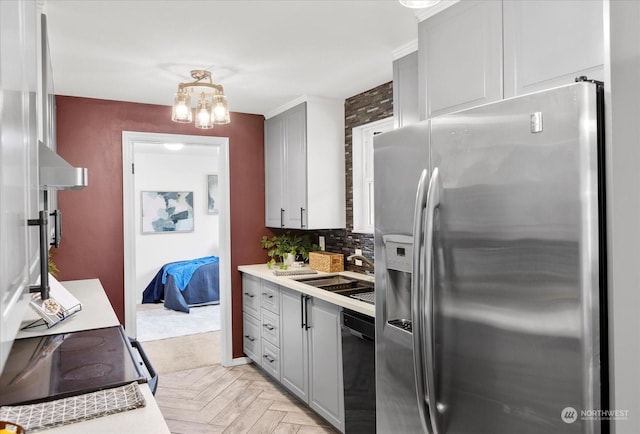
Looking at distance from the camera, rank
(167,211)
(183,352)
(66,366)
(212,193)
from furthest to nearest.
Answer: (212,193), (167,211), (183,352), (66,366)

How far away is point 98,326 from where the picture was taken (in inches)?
90.8

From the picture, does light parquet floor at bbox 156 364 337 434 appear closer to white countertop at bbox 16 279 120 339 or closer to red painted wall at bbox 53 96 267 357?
red painted wall at bbox 53 96 267 357

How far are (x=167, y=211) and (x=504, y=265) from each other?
6661mm

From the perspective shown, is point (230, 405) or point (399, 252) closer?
point (399, 252)

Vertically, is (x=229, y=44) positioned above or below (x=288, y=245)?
above

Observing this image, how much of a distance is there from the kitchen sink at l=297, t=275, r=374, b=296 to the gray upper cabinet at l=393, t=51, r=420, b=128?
1.14 m

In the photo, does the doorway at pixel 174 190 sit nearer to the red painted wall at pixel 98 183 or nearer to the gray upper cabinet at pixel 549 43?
the red painted wall at pixel 98 183

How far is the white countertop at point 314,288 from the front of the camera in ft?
8.07

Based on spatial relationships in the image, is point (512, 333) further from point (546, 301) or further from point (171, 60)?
point (171, 60)

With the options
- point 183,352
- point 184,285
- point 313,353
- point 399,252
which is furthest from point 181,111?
point 184,285

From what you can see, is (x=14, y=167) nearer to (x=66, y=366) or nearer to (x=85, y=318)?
(x=66, y=366)

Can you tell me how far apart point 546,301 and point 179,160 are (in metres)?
6.87

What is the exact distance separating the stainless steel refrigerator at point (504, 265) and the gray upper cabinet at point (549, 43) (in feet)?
1.12

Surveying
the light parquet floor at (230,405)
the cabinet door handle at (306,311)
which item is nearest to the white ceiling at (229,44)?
the cabinet door handle at (306,311)
